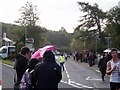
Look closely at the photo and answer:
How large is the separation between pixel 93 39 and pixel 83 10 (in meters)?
6.26

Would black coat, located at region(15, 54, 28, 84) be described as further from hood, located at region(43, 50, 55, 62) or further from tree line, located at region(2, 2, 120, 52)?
tree line, located at region(2, 2, 120, 52)

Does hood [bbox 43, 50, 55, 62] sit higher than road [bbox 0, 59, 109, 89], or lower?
higher

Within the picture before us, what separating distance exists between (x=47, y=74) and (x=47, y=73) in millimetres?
19

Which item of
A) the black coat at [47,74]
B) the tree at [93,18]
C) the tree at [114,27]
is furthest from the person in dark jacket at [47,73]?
the tree at [93,18]

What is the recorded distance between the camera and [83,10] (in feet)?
247

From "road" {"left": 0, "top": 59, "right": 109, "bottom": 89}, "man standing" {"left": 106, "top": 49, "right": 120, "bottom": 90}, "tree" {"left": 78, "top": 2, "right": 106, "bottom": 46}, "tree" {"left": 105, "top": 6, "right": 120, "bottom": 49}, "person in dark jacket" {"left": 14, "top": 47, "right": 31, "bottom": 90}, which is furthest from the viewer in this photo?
"tree" {"left": 78, "top": 2, "right": 106, "bottom": 46}

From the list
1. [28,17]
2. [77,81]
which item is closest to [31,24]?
[28,17]

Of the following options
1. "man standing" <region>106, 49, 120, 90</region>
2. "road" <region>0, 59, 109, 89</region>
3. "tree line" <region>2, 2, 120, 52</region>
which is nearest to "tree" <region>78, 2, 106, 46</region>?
"tree line" <region>2, 2, 120, 52</region>

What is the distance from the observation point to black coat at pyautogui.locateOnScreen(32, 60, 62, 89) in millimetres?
6961

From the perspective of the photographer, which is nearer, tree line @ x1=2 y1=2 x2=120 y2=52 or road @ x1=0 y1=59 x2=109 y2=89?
road @ x1=0 y1=59 x2=109 y2=89

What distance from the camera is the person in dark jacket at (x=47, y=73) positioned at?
22.9ft

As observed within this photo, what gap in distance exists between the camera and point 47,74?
22.9ft

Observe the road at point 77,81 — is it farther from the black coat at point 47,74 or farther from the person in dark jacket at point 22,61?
the black coat at point 47,74

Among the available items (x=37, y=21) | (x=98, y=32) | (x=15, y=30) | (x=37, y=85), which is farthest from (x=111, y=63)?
(x=98, y=32)
